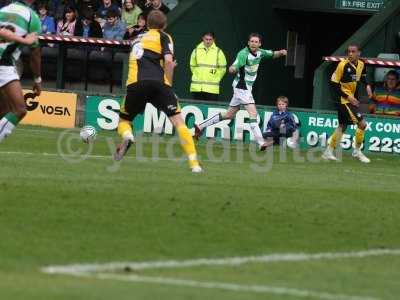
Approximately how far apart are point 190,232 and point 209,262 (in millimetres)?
1376

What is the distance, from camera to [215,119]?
2434cm

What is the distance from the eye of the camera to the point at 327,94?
2755 centimetres

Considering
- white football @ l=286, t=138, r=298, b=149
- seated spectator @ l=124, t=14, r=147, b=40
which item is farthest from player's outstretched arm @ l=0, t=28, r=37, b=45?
seated spectator @ l=124, t=14, r=147, b=40

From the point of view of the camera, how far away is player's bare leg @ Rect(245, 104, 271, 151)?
931 inches

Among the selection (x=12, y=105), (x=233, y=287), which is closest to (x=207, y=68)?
(x=12, y=105)

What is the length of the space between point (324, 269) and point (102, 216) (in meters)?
2.69

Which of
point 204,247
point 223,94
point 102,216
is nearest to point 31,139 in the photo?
point 223,94

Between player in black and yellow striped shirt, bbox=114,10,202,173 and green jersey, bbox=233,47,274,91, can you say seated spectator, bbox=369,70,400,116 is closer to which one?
green jersey, bbox=233,47,274,91

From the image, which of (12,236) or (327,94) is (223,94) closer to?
(327,94)

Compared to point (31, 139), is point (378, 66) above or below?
above

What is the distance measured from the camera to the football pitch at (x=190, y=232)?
951 cm

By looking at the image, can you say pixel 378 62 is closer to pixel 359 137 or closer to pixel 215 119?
pixel 359 137

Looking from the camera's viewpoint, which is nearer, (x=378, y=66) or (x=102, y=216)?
(x=102, y=216)

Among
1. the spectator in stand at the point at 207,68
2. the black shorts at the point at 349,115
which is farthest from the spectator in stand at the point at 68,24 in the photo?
the black shorts at the point at 349,115
